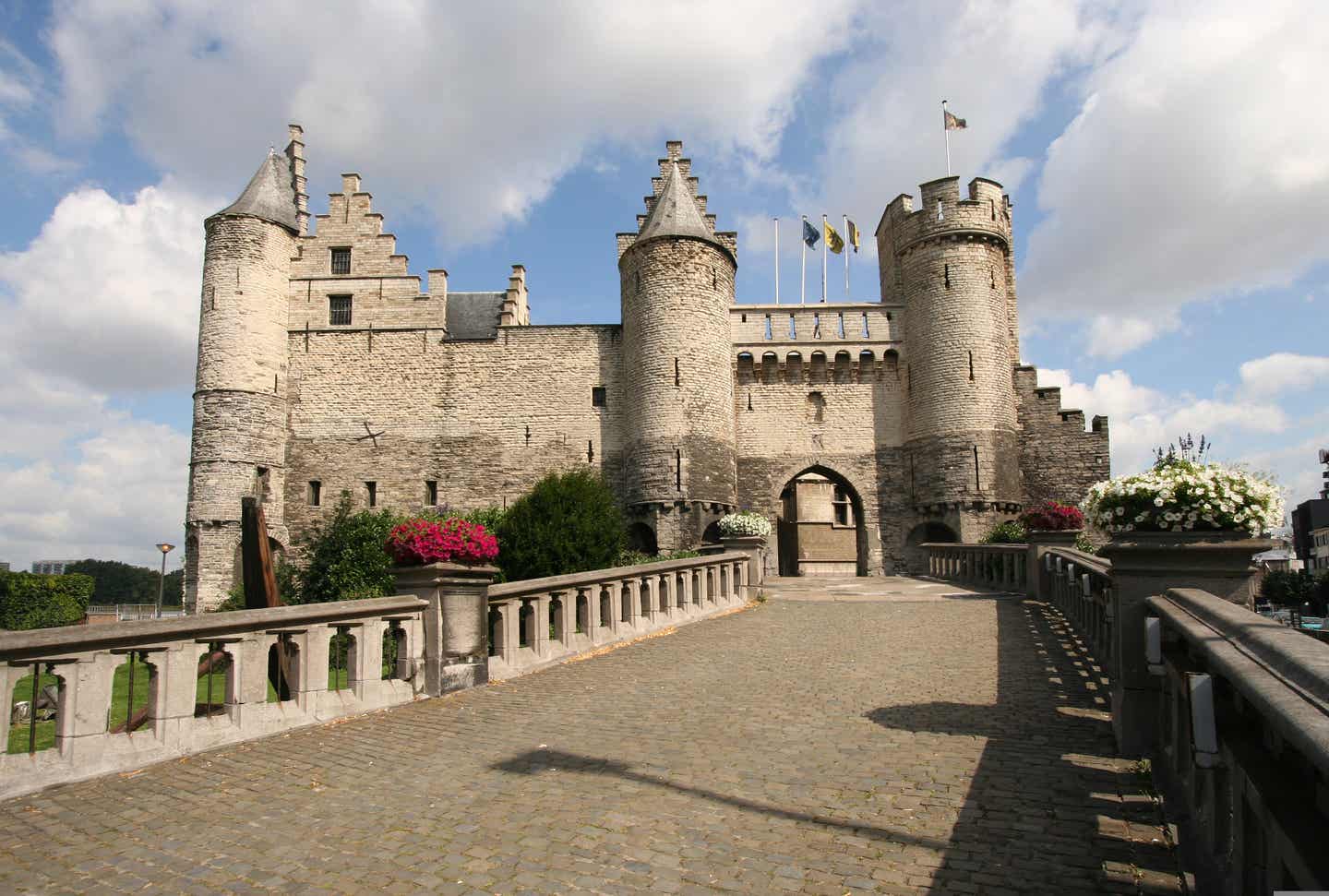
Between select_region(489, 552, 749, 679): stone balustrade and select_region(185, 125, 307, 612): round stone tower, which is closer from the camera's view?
select_region(489, 552, 749, 679): stone balustrade

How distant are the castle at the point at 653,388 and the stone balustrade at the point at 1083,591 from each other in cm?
1442

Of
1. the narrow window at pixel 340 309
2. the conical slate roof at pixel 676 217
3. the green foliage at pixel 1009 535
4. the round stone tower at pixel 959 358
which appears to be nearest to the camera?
the green foliage at pixel 1009 535

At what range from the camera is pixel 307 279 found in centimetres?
3147

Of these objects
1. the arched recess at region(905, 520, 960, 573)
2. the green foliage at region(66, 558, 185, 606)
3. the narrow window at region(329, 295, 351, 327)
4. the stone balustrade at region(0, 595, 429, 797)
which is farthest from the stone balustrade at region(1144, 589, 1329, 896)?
the green foliage at region(66, 558, 185, 606)

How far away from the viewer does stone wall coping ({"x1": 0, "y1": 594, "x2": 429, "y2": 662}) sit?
448cm

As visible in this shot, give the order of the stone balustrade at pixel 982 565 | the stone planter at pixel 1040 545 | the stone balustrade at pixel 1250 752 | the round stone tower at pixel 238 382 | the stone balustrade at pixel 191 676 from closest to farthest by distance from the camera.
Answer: the stone balustrade at pixel 1250 752 → the stone balustrade at pixel 191 676 → the stone planter at pixel 1040 545 → the stone balustrade at pixel 982 565 → the round stone tower at pixel 238 382

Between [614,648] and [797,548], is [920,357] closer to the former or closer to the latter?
[797,548]

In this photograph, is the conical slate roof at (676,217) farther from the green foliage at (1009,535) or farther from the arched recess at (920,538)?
the green foliage at (1009,535)

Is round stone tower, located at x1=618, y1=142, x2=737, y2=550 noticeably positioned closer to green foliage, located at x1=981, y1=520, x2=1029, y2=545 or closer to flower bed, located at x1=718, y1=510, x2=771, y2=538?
flower bed, located at x1=718, y1=510, x2=771, y2=538

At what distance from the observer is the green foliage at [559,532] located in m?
19.7

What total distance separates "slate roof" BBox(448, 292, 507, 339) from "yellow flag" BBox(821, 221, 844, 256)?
1301 cm

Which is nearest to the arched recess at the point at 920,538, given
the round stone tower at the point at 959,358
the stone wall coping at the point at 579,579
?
the round stone tower at the point at 959,358

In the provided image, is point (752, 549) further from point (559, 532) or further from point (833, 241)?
point (833, 241)

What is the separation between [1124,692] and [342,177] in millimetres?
32804
